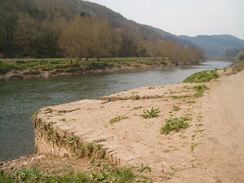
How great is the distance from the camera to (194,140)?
7.43m

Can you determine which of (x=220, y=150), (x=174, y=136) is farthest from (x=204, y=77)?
(x=220, y=150)

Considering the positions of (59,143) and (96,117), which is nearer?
(59,143)

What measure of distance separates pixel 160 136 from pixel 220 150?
87.2 inches

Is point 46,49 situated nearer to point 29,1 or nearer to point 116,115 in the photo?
point 29,1

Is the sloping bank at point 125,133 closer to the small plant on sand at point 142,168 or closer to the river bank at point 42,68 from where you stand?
the small plant on sand at point 142,168

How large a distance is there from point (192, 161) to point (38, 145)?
8.27 metres

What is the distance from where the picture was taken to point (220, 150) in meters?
6.53

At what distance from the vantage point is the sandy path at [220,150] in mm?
5215

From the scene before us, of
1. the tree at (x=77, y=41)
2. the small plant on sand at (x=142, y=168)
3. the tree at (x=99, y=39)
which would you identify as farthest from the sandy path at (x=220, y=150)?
the tree at (x=99, y=39)

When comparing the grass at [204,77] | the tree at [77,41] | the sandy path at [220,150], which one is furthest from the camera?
the tree at [77,41]

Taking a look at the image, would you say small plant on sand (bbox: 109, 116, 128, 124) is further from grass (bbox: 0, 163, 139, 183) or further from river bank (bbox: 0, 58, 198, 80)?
river bank (bbox: 0, 58, 198, 80)

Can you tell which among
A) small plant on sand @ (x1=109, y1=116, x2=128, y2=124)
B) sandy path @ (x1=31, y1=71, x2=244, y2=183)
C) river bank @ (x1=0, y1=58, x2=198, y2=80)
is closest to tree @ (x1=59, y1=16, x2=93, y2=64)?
river bank @ (x1=0, y1=58, x2=198, y2=80)

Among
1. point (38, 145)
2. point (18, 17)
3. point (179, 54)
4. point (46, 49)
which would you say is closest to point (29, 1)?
point (18, 17)

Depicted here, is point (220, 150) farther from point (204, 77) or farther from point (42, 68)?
point (42, 68)
